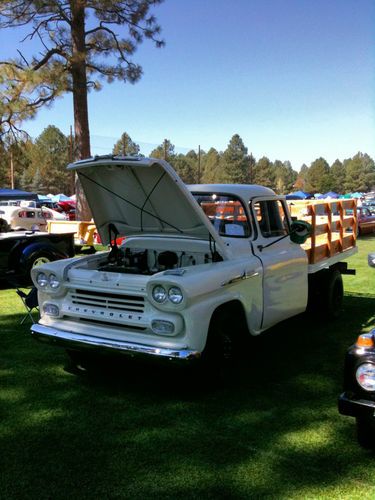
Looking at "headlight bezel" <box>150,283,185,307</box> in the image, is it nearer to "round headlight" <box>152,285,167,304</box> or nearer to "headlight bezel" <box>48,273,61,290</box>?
"round headlight" <box>152,285,167,304</box>

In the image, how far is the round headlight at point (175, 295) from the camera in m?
3.83

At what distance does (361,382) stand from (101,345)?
2108mm

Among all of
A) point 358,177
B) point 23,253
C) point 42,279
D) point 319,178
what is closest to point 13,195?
point 23,253

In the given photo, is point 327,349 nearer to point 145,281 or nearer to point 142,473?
point 145,281

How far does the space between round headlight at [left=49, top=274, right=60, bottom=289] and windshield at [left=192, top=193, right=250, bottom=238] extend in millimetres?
1700

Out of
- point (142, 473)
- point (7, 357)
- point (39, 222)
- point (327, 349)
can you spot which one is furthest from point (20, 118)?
point (142, 473)

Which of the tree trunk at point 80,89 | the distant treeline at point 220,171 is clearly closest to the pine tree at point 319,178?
the distant treeline at point 220,171

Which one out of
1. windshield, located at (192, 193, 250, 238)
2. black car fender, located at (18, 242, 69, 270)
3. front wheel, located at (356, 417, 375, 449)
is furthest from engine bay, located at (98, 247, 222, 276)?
black car fender, located at (18, 242, 69, 270)

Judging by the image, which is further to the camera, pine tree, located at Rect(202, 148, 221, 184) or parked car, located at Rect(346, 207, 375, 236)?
pine tree, located at Rect(202, 148, 221, 184)

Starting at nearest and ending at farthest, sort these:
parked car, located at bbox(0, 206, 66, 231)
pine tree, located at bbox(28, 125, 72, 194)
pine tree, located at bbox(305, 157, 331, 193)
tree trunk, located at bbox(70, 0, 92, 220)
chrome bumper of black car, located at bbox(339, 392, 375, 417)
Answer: chrome bumper of black car, located at bbox(339, 392, 375, 417)
tree trunk, located at bbox(70, 0, 92, 220)
parked car, located at bbox(0, 206, 66, 231)
pine tree, located at bbox(28, 125, 72, 194)
pine tree, located at bbox(305, 157, 331, 193)

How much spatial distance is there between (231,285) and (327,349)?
1.99m

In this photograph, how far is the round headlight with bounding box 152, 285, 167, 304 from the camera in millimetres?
3916

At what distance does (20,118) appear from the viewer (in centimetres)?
1736

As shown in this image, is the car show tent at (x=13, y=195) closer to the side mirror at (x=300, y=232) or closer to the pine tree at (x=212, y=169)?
the side mirror at (x=300, y=232)
